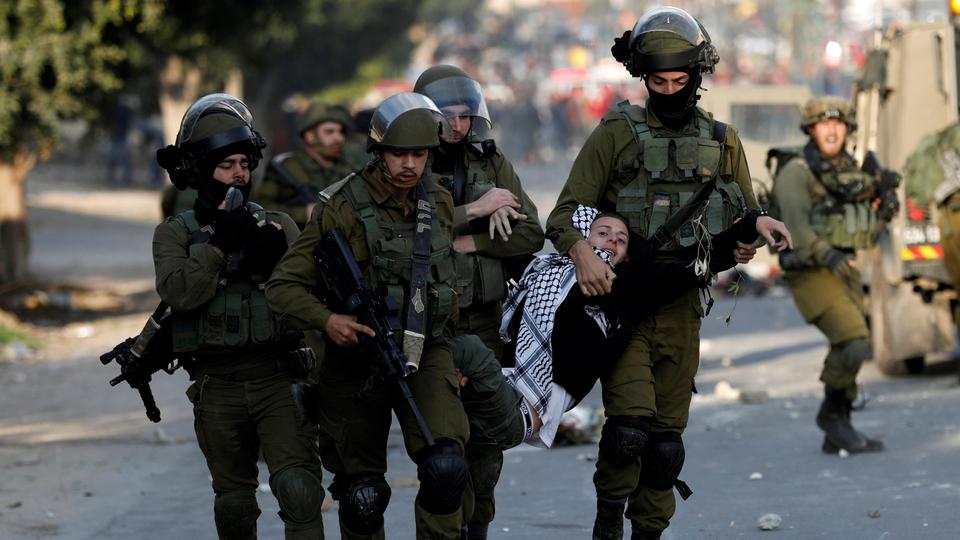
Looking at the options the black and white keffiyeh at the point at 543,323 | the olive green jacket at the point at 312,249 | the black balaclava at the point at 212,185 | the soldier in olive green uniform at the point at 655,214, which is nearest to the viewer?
the olive green jacket at the point at 312,249

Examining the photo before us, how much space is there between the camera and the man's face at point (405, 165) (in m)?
6.06

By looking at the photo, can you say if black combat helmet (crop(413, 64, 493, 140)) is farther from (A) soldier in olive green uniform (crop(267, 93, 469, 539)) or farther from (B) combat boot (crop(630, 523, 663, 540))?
(B) combat boot (crop(630, 523, 663, 540))

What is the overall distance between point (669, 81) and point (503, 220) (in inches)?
33.8

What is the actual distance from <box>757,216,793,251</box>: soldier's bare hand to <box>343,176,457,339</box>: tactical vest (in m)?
1.14

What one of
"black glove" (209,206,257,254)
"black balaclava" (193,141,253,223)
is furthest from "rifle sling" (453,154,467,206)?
"black glove" (209,206,257,254)

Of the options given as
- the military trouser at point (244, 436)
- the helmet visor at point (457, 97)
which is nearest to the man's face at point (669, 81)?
the helmet visor at point (457, 97)

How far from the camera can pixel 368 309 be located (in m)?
5.91

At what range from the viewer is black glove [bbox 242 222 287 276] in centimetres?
637

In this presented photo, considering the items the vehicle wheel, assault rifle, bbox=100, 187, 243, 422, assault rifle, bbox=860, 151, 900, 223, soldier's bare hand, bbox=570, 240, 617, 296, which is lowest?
the vehicle wheel

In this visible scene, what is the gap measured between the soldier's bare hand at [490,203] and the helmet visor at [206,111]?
93 centimetres

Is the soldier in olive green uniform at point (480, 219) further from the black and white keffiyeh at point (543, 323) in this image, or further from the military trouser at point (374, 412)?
the military trouser at point (374, 412)

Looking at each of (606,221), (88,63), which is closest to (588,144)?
(606,221)

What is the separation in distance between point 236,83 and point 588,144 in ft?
97.3

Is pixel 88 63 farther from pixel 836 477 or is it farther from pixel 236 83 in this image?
pixel 236 83
